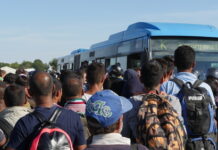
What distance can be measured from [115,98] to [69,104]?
5.56ft

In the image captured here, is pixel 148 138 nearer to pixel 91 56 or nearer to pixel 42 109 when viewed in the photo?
pixel 42 109

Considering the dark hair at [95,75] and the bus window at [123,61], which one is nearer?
the dark hair at [95,75]

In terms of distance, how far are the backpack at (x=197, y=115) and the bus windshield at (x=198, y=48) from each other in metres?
7.44

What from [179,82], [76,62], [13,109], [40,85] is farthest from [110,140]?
[76,62]

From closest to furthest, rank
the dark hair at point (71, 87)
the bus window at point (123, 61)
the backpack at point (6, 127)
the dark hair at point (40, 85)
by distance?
the dark hair at point (40, 85) → the backpack at point (6, 127) → the dark hair at point (71, 87) → the bus window at point (123, 61)

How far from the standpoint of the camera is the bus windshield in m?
12.4

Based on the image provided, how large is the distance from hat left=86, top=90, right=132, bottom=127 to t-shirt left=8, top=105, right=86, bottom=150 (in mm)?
493

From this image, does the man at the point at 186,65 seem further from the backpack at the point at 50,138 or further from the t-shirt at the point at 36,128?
the backpack at the point at 50,138

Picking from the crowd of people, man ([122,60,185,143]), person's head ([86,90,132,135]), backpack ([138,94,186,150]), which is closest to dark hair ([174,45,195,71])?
the crowd of people

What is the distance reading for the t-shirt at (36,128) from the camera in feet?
10.8

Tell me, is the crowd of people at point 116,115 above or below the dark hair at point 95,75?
below

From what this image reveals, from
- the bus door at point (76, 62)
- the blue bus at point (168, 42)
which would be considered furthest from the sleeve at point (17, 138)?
the bus door at point (76, 62)

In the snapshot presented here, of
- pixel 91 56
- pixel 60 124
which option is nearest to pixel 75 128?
Result: pixel 60 124

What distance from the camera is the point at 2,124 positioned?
4527 millimetres
